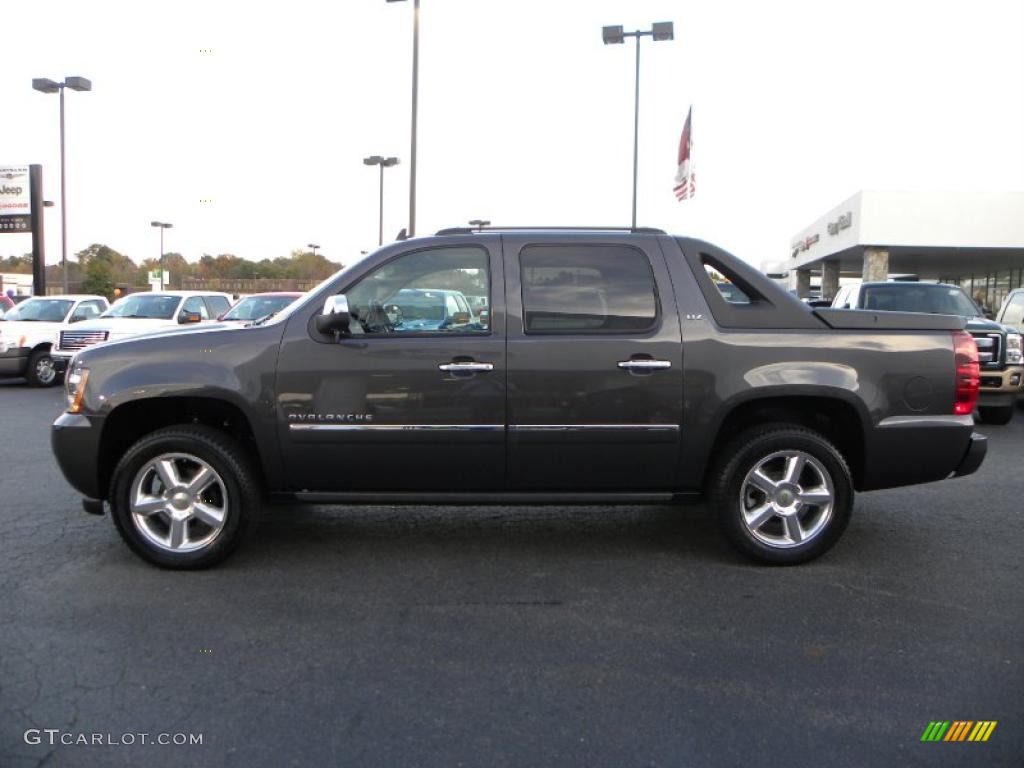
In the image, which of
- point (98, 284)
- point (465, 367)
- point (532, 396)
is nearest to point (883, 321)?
point (532, 396)

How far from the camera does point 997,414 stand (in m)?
10.4

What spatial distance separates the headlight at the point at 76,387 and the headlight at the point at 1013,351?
970cm

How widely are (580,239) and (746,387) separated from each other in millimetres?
1242

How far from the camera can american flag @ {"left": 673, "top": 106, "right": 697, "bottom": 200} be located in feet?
63.9

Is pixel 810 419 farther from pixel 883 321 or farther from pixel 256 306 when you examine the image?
pixel 256 306

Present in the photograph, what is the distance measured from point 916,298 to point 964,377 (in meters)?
7.31

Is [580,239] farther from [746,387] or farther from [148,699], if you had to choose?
[148,699]

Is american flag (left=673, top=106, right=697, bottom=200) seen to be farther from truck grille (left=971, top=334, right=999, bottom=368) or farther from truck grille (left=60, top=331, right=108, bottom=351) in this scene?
truck grille (left=60, top=331, right=108, bottom=351)

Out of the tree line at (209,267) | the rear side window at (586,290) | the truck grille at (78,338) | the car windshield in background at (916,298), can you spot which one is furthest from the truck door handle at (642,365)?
the tree line at (209,267)

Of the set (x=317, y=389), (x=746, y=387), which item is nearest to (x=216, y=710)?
(x=317, y=389)

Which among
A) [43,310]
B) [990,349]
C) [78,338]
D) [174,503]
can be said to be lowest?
[174,503]

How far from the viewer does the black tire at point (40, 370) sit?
15.0m

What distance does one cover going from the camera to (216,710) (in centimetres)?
321

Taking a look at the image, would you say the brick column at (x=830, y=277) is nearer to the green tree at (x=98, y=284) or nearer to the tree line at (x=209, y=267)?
the green tree at (x=98, y=284)
